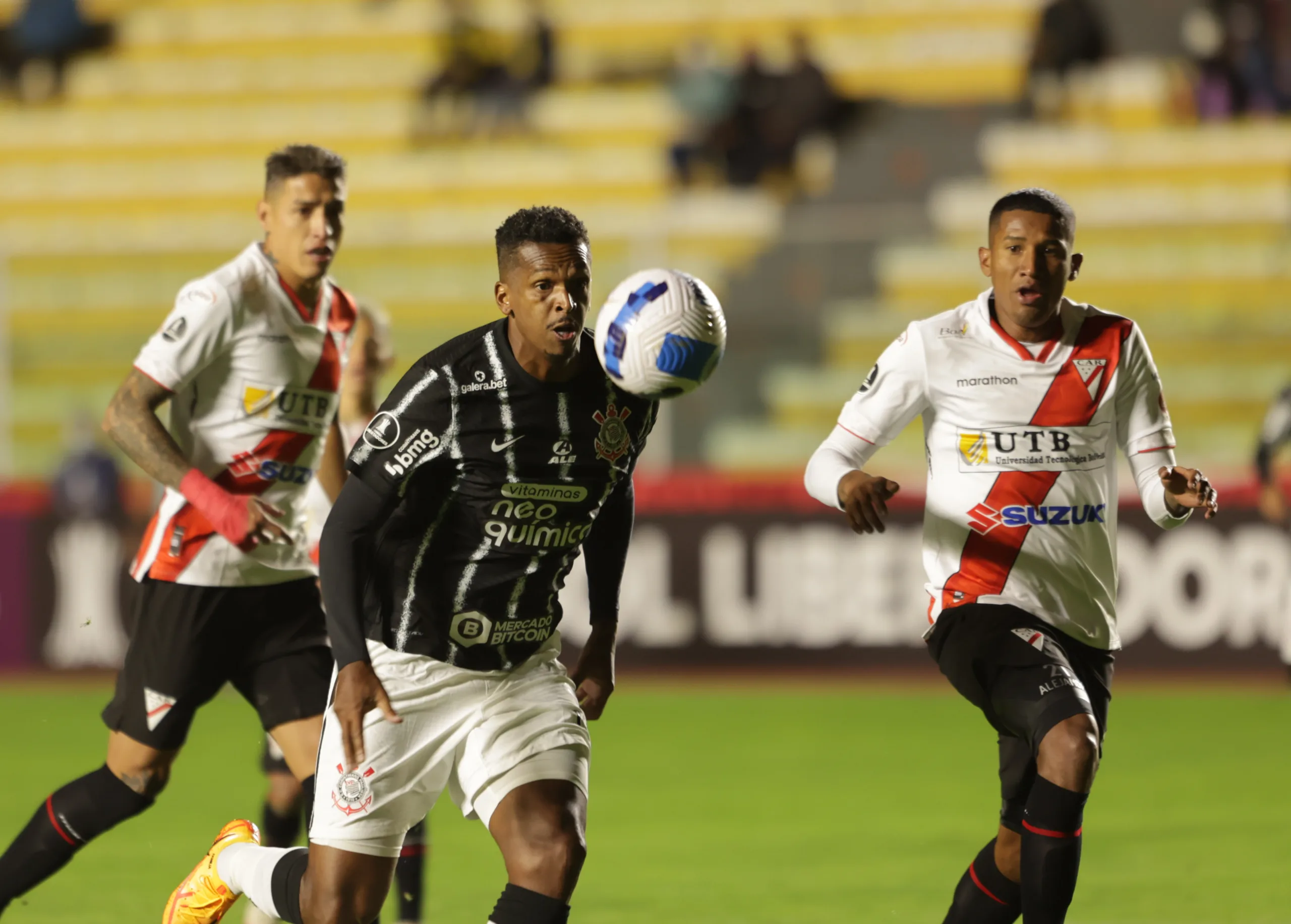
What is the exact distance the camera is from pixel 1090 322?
5137 millimetres

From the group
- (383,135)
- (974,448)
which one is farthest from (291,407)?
(383,135)

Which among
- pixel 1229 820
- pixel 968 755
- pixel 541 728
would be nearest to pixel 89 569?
pixel 968 755

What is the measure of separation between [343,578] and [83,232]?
15841 mm

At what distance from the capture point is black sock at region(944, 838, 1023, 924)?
493 cm

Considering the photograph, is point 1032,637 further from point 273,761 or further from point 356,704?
point 273,761

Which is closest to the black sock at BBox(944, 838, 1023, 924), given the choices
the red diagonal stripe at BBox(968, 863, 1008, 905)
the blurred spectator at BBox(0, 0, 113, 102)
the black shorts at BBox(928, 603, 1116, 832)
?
the red diagonal stripe at BBox(968, 863, 1008, 905)

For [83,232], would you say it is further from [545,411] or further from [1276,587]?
[545,411]

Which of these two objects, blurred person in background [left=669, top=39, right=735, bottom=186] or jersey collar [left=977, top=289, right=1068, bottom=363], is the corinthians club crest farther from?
blurred person in background [left=669, top=39, right=735, bottom=186]

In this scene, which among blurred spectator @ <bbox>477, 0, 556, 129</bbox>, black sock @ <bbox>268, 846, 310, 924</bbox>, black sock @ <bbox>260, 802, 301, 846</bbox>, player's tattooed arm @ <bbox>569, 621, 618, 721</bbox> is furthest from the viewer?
blurred spectator @ <bbox>477, 0, 556, 129</bbox>

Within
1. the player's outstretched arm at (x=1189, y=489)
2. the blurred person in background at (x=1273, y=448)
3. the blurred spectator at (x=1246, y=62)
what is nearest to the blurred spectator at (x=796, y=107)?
the blurred spectator at (x=1246, y=62)

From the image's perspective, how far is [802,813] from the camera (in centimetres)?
816

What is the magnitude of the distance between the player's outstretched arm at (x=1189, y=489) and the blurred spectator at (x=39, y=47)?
17947 mm

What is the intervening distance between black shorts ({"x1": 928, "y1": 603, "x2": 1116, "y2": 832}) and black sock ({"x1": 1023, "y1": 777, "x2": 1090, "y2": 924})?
157 mm

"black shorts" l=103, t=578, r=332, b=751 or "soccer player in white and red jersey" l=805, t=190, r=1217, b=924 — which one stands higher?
"soccer player in white and red jersey" l=805, t=190, r=1217, b=924
